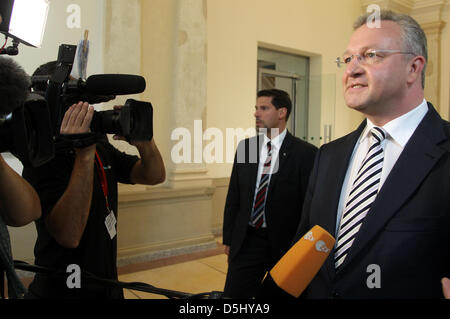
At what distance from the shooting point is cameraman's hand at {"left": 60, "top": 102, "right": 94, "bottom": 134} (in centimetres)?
109

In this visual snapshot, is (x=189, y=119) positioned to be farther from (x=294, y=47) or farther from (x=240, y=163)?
(x=294, y=47)

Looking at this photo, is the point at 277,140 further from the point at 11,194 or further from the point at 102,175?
the point at 11,194

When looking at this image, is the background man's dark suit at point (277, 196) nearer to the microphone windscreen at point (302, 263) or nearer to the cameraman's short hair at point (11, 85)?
the microphone windscreen at point (302, 263)

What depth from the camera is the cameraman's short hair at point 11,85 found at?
2.22 ft

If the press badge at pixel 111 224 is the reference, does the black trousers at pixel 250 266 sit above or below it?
below

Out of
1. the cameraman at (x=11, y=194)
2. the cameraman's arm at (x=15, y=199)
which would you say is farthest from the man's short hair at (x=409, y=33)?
the cameraman's arm at (x=15, y=199)

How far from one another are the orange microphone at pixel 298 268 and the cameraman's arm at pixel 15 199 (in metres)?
0.65

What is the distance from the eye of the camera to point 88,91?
1092 mm

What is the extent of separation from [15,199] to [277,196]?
191cm

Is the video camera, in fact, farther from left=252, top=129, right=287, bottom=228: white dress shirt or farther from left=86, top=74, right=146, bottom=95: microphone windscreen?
left=252, top=129, right=287, bottom=228: white dress shirt

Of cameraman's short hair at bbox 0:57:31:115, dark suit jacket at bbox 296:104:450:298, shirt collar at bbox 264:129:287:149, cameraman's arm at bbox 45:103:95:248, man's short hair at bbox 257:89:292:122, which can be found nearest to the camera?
cameraman's short hair at bbox 0:57:31:115

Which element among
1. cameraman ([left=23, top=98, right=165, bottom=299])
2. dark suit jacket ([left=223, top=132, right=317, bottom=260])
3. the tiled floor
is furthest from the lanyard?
the tiled floor

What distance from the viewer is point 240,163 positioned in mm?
2824
